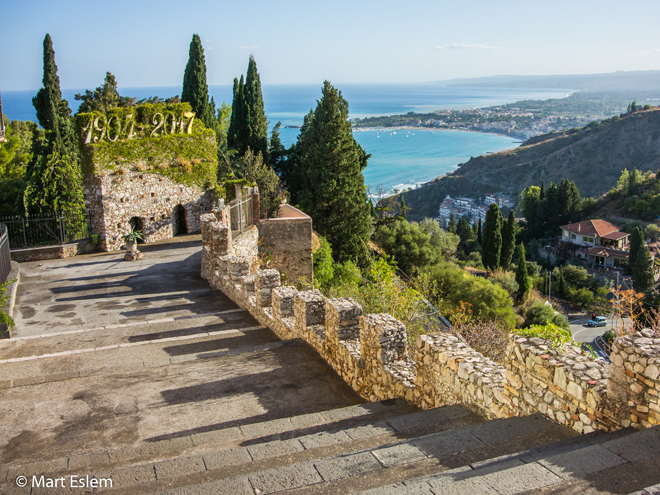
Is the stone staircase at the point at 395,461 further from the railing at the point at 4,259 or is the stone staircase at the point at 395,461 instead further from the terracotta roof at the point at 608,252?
the terracotta roof at the point at 608,252

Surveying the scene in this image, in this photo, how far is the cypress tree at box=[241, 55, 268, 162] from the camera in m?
35.3

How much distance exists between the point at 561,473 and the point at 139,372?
7219mm

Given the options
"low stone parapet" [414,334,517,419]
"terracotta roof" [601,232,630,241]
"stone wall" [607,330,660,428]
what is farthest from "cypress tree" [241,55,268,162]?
"terracotta roof" [601,232,630,241]

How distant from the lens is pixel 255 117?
3566 centimetres

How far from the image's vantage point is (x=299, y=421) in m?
6.61

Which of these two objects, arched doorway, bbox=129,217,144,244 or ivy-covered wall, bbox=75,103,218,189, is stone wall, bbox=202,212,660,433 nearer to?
arched doorway, bbox=129,217,144,244

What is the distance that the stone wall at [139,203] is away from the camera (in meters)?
20.8

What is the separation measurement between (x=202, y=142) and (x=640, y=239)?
49.5 m

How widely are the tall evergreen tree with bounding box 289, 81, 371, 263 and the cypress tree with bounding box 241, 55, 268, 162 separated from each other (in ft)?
17.4

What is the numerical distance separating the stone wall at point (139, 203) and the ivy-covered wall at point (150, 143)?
0.32 meters

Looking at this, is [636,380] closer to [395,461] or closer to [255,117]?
[395,461]

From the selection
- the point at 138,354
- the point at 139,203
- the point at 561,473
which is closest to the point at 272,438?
the point at 561,473

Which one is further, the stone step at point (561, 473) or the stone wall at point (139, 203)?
the stone wall at point (139, 203)

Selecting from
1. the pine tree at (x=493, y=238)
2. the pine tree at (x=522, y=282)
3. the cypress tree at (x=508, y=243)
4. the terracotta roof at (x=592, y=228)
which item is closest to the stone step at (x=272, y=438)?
the pine tree at (x=522, y=282)
